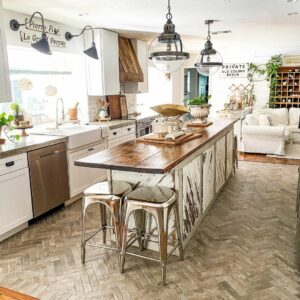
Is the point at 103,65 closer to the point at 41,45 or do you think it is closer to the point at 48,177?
the point at 41,45

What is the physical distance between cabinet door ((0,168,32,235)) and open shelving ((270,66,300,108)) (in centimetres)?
878

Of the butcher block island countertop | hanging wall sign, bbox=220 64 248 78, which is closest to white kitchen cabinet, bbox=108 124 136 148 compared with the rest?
the butcher block island countertop

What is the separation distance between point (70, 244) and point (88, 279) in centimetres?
68

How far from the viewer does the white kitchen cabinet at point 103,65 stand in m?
5.30

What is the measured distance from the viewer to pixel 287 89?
33.3ft

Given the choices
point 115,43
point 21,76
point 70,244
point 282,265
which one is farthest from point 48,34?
point 282,265

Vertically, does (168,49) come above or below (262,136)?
above

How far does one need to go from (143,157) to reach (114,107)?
3.63 m

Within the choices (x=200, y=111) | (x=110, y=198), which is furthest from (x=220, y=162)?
(x=110, y=198)

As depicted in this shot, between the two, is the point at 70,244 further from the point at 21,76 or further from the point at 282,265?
the point at 21,76

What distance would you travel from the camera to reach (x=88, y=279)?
105 inches

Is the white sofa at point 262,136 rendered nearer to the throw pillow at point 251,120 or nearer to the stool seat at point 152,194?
the throw pillow at point 251,120

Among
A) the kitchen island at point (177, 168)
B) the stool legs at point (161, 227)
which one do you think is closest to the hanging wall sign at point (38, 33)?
the kitchen island at point (177, 168)

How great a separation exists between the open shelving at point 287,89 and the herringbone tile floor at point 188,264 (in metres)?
7.03
